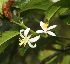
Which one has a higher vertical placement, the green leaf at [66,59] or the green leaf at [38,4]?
the green leaf at [38,4]

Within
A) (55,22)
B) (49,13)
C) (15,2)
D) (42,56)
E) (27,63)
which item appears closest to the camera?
(49,13)

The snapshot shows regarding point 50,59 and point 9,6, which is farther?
point 50,59

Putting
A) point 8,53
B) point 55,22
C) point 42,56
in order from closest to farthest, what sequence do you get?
point 8,53, point 42,56, point 55,22

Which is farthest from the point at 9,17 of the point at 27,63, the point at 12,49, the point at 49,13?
the point at 27,63

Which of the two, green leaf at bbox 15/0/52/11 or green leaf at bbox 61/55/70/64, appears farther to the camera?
green leaf at bbox 61/55/70/64

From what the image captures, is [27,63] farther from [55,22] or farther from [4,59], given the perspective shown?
[4,59]

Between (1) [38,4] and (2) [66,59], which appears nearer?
(1) [38,4]

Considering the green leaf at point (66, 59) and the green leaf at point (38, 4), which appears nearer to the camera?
the green leaf at point (38, 4)

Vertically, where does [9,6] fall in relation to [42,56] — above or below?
above

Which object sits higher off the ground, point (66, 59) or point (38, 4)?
point (38, 4)

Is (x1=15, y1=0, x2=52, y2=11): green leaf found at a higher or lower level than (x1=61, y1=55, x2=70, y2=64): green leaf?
higher

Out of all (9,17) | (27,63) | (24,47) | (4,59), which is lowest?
(27,63)
